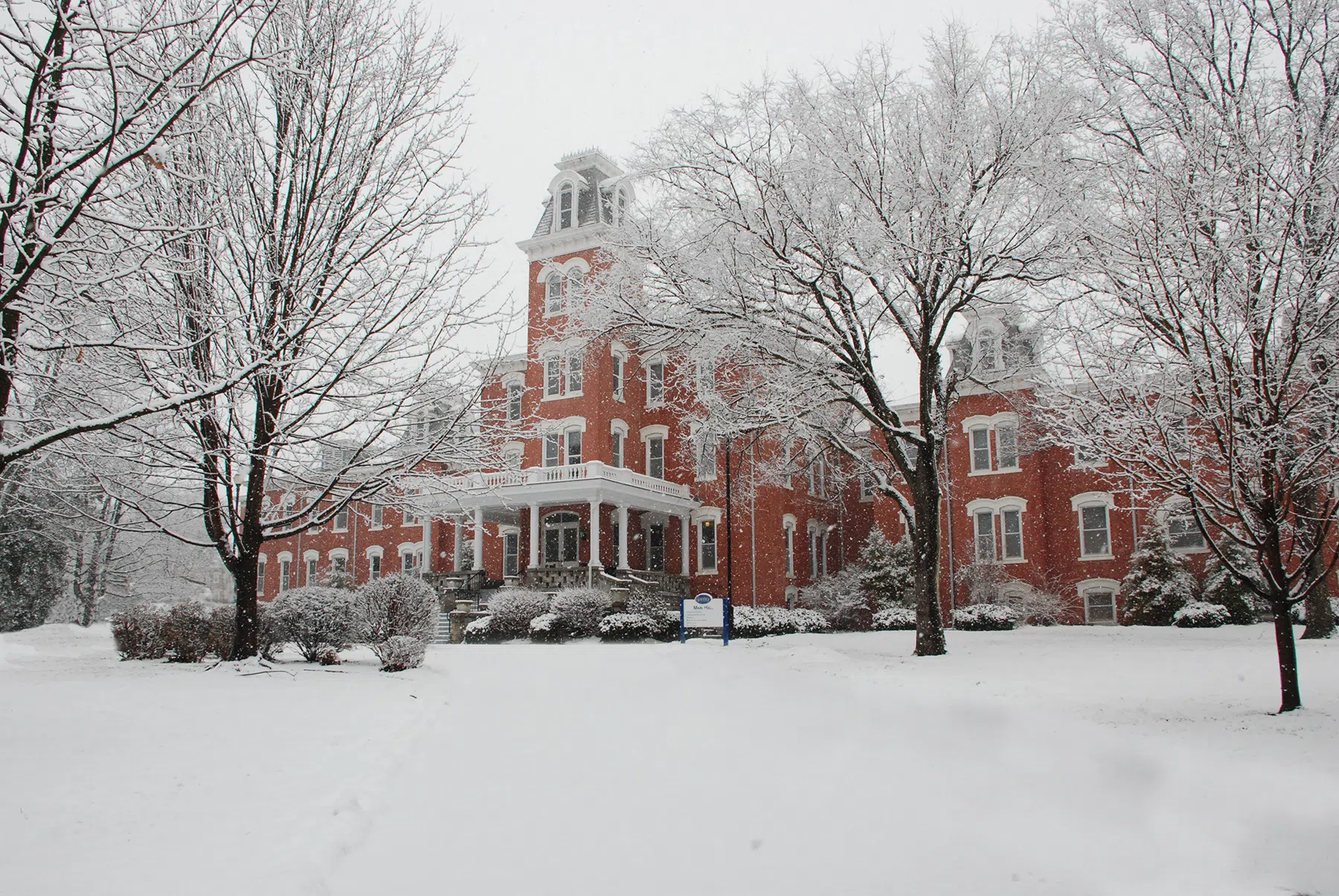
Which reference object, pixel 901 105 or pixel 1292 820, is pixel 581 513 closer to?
pixel 901 105

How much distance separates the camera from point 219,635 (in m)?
14.0

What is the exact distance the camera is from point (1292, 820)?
588 cm

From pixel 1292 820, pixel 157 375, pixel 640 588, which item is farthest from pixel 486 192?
pixel 640 588

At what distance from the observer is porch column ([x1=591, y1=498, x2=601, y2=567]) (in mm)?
27969

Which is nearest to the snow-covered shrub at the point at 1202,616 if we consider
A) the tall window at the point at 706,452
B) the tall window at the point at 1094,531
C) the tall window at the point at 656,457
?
the tall window at the point at 1094,531

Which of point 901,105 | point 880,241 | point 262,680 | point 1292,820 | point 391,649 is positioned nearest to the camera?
point 1292,820

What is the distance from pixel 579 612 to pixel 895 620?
8.89 meters

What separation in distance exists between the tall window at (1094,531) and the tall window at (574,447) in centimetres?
1704

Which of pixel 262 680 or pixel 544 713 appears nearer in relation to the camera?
pixel 544 713

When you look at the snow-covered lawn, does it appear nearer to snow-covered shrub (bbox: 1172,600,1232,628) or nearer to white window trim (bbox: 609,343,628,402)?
snow-covered shrub (bbox: 1172,600,1232,628)

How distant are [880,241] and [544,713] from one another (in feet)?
30.8

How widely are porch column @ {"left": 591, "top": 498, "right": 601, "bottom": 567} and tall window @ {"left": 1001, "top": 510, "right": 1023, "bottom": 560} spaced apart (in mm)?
13735

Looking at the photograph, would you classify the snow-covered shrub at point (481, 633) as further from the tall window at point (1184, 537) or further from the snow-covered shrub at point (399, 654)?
the tall window at point (1184, 537)

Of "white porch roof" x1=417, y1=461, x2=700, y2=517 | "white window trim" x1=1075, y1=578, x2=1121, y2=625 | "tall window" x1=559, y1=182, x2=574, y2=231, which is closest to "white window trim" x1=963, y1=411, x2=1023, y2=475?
"white window trim" x1=1075, y1=578, x2=1121, y2=625
